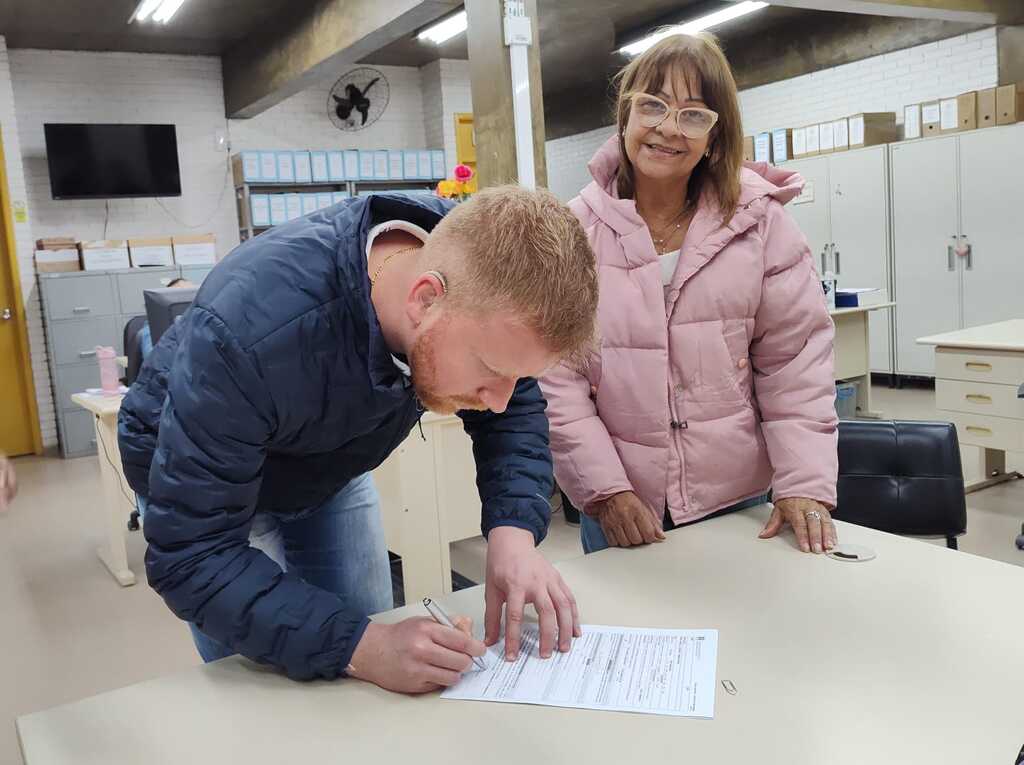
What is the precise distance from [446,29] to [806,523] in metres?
6.28

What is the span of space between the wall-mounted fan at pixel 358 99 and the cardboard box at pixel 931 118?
184 inches

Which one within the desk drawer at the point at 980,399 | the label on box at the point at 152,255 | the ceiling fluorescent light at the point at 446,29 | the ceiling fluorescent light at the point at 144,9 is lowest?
the desk drawer at the point at 980,399

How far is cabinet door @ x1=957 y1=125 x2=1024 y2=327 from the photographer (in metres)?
6.12

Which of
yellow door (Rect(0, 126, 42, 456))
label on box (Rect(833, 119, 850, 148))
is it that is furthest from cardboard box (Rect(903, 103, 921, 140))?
yellow door (Rect(0, 126, 42, 456))

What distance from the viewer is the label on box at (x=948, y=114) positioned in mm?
6379

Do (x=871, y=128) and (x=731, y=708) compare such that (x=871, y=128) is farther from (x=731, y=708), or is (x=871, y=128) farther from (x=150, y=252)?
(x=731, y=708)

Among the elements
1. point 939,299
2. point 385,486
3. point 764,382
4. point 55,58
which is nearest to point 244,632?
point 764,382

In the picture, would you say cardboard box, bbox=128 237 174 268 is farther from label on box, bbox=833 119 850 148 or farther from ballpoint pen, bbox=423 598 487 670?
ballpoint pen, bbox=423 598 487 670

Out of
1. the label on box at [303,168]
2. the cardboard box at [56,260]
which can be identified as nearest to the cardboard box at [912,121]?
the label on box at [303,168]

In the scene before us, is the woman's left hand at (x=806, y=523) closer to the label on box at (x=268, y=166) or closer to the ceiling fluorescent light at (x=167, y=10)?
the ceiling fluorescent light at (x=167, y=10)

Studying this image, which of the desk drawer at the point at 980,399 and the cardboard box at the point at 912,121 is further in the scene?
the cardboard box at the point at 912,121

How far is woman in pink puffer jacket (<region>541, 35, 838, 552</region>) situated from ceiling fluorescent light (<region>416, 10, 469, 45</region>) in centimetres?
523

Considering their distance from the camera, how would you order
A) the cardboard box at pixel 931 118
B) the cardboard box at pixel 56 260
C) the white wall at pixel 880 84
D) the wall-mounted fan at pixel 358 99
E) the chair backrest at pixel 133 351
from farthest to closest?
the wall-mounted fan at pixel 358 99 < the white wall at pixel 880 84 < the cardboard box at pixel 56 260 < the cardboard box at pixel 931 118 < the chair backrest at pixel 133 351

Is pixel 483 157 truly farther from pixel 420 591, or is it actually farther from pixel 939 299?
pixel 939 299
